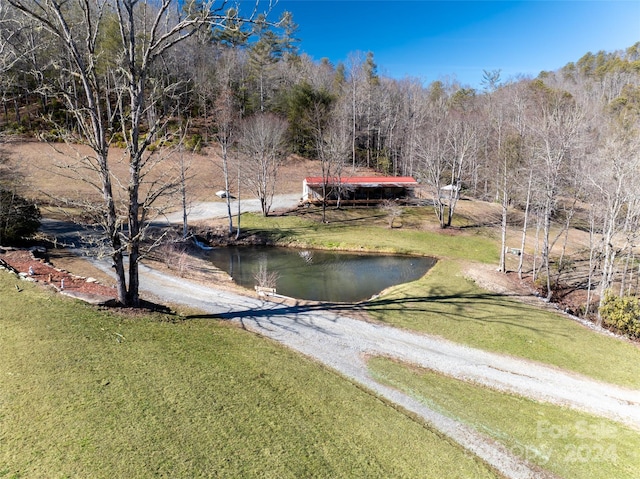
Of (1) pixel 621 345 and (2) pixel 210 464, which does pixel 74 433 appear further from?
(1) pixel 621 345

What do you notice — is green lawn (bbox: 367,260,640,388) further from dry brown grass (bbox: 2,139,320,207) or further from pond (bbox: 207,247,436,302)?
dry brown grass (bbox: 2,139,320,207)

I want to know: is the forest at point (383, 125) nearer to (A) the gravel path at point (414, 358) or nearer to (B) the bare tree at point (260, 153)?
(B) the bare tree at point (260, 153)

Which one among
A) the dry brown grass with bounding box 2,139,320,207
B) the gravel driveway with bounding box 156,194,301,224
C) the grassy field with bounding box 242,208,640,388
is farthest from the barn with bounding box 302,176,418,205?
the grassy field with bounding box 242,208,640,388

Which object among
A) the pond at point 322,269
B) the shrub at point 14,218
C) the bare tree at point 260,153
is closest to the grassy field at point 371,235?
the pond at point 322,269

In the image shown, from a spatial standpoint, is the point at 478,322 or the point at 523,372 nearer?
the point at 523,372

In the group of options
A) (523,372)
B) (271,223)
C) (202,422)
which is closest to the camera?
(202,422)

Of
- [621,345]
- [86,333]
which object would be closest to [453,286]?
[621,345]
